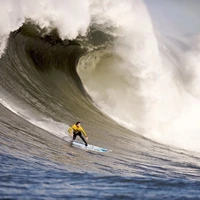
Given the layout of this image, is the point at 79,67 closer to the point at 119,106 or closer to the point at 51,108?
the point at 119,106

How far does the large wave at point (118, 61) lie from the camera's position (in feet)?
48.9

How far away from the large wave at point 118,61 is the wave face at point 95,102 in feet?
0.11

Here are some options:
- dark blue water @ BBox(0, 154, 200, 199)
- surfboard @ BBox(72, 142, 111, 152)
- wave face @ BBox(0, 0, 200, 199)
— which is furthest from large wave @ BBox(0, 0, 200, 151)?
dark blue water @ BBox(0, 154, 200, 199)

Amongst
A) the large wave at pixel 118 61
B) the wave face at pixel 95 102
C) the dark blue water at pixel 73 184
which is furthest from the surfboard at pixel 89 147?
the large wave at pixel 118 61

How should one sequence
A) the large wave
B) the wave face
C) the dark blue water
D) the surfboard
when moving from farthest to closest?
the large wave
the surfboard
the wave face
the dark blue water

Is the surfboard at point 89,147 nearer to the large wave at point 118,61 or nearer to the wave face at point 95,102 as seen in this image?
the wave face at point 95,102

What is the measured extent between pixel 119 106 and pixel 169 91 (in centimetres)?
219

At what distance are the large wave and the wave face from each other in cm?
3

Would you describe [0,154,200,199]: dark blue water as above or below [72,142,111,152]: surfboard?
below

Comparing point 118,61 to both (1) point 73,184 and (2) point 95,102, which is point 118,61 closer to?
(2) point 95,102

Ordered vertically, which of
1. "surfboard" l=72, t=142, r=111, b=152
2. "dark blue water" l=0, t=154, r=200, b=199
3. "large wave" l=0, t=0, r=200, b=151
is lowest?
"dark blue water" l=0, t=154, r=200, b=199

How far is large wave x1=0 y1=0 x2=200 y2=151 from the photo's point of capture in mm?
14898

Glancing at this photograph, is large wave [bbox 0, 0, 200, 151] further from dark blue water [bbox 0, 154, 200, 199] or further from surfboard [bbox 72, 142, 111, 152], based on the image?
dark blue water [bbox 0, 154, 200, 199]

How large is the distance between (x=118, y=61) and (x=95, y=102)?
2.11 m
